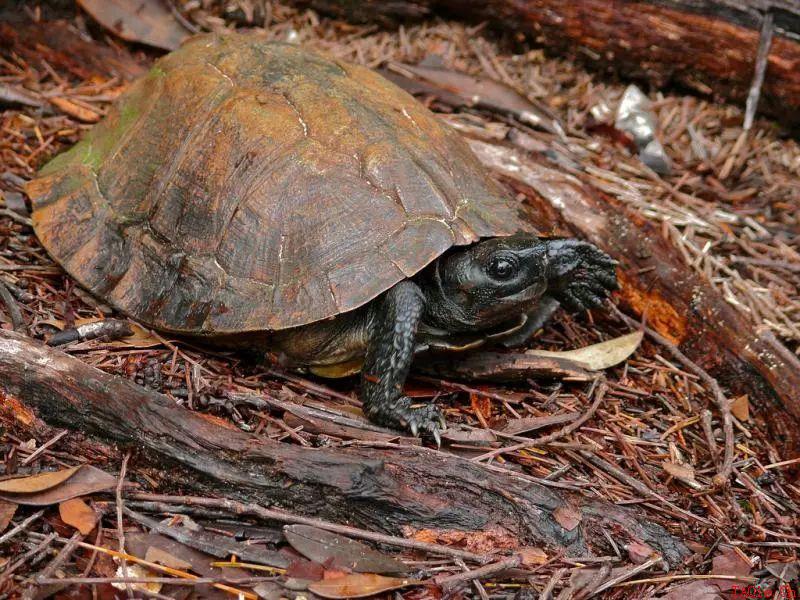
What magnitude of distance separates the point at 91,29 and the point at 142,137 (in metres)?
2.25

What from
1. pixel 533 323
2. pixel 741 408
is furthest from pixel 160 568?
pixel 741 408

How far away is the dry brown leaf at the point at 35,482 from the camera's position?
3.20m

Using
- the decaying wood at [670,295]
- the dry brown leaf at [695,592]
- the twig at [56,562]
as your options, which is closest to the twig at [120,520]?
the twig at [56,562]

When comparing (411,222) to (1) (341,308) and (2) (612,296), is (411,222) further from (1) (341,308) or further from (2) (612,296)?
(2) (612,296)

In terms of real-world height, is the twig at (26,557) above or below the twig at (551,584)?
above

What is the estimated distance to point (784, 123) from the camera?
21.4ft

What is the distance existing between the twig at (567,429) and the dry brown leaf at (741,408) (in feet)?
2.56

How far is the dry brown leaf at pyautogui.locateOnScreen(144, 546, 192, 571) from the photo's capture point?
10.1 ft

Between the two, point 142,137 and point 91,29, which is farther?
point 91,29

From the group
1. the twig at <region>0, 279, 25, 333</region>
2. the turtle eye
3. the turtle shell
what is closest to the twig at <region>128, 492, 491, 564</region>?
the turtle shell

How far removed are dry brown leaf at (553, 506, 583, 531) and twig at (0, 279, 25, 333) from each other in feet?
9.36

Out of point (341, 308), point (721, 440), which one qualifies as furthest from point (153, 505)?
point (721, 440)

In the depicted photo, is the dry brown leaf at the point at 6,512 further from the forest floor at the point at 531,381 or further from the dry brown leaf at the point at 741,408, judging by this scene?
the dry brown leaf at the point at 741,408

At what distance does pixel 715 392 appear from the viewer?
437 centimetres
